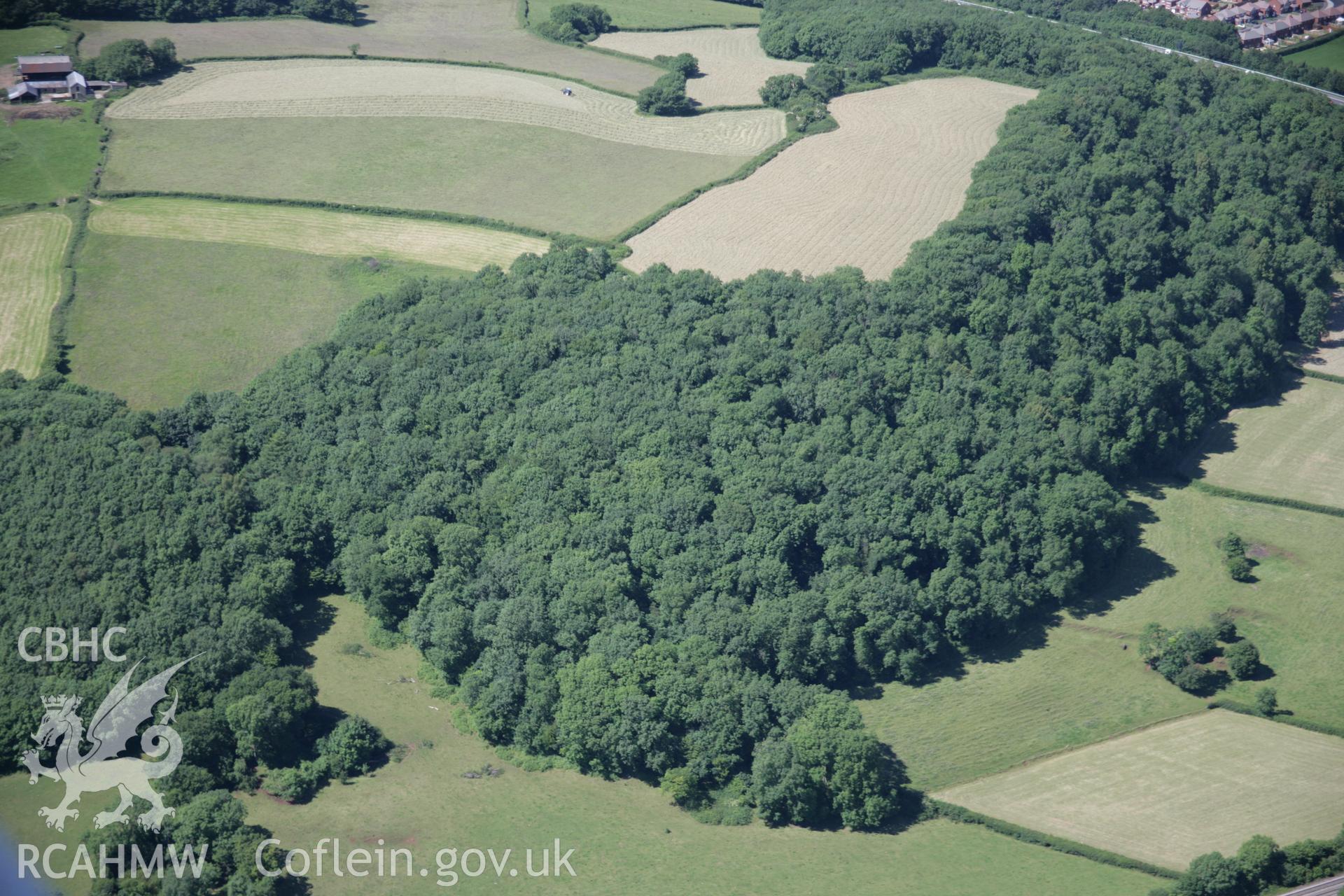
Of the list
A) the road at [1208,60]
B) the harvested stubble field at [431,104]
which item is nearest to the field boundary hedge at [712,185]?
the harvested stubble field at [431,104]

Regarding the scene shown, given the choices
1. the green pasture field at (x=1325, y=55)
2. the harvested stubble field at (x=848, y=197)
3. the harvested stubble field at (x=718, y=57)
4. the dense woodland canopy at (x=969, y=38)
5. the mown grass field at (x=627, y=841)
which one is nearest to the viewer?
the mown grass field at (x=627, y=841)

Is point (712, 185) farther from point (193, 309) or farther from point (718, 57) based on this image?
point (193, 309)

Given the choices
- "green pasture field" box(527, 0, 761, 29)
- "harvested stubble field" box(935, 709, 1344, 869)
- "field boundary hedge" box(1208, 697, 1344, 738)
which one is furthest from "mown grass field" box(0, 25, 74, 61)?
"field boundary hedge" box(1208, 697, 1344, 738)

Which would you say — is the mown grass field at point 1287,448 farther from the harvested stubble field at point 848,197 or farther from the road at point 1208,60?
the road at point 1208,60

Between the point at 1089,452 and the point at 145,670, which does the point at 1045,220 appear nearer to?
the point at 1089,452

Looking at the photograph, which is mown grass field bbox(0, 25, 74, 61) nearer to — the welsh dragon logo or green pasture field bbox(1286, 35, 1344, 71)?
the welsh dragon logo

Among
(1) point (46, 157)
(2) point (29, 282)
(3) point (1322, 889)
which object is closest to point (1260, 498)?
(3) point (1322, 889)
